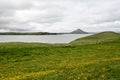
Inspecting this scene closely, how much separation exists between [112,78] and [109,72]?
206 cm

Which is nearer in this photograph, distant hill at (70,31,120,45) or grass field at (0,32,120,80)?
grass field at (0,32,120,80)

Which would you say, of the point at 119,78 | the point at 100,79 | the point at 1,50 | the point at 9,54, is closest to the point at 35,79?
the point at 100,79

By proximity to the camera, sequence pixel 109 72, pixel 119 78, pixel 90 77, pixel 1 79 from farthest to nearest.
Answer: pixel 1 79
pixel 109 72
pixel 90 77
pixel 119 78

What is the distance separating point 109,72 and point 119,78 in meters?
2.17

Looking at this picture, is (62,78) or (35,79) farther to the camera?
(35,79)

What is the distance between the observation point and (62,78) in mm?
16203

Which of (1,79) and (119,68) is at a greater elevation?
(119,68)

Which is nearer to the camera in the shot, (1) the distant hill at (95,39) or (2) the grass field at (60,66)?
(2) the grass field at (60,66)

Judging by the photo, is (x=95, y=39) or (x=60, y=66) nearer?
(x=60, y=66)

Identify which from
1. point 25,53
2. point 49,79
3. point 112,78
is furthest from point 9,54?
point 112,78

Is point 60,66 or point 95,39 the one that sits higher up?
point 95,39

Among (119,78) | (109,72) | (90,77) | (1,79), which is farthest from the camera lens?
(1,79)

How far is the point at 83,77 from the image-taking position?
15.8 metres

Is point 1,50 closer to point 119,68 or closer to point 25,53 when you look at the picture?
point 25,53
